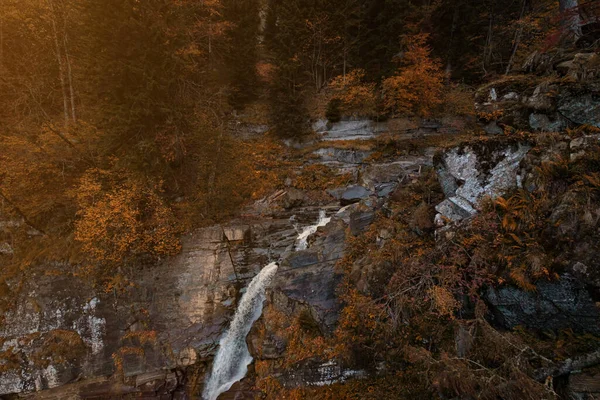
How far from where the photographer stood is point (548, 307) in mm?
5543

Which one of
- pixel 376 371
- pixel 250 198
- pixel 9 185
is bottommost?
pixel 376 371

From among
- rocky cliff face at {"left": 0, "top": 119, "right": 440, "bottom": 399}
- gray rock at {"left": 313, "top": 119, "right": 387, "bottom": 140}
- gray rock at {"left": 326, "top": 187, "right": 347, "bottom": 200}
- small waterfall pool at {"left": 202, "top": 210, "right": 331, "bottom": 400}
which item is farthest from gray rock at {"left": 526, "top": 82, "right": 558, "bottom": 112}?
gray rock at {"left": 313, "top": 119, "right": 387, "bottom": 140}

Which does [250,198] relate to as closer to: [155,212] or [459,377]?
[155,212]

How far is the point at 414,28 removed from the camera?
20656 millimetres

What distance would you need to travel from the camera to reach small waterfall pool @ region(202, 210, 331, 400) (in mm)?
11367

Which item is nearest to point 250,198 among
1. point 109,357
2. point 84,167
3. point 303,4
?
point 84,167

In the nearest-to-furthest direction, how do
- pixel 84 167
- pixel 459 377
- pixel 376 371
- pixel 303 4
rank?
1. pixel 459 377
2. pixel 376 371
3. pixel 84 167
4. pixel 303 4

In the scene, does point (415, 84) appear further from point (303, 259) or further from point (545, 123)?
point (303, 259)

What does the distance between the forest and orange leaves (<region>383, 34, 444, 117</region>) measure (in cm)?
14

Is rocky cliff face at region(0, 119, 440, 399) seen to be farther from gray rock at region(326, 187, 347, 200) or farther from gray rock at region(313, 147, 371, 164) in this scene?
gray rock at region(313, 147, 371, 164)

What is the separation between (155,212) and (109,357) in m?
6.63

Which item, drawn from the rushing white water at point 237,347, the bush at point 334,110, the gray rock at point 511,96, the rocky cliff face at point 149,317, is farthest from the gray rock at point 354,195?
the bush at point 334,110

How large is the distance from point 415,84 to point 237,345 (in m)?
20.6

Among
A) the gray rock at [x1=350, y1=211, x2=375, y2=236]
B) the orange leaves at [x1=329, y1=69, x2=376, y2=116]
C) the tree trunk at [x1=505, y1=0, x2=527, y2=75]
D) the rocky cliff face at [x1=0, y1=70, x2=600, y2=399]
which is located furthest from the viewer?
the orange leaves at [x1=329, y1=69, x2=376, y2=116]
